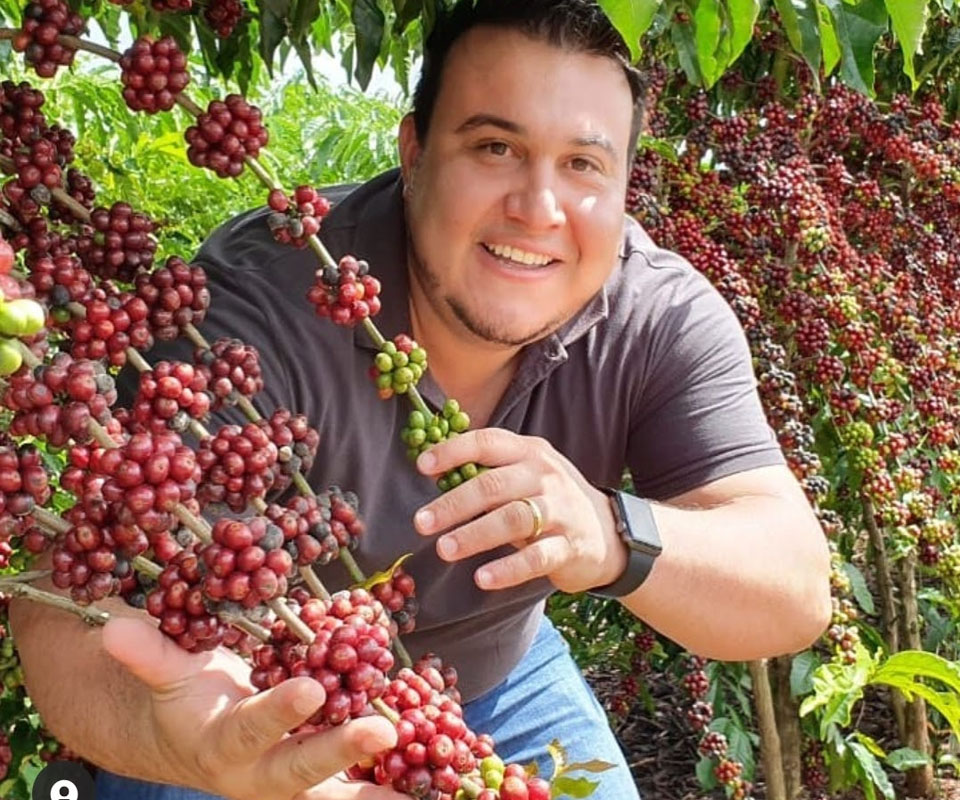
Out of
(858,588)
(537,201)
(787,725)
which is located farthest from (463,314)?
(787,725)

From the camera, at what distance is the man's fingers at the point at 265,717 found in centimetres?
102

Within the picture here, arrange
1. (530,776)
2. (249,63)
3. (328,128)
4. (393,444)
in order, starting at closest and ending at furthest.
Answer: (530,776)
(393,444)
(249,63)
(328,128)

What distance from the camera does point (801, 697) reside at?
3656 millimetres

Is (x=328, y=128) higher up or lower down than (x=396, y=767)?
higher up

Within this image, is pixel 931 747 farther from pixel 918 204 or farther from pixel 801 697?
pixel 918 204

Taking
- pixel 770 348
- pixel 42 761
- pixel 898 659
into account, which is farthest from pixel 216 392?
pixel 898 659

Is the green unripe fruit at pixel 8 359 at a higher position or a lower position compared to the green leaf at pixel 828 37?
lower

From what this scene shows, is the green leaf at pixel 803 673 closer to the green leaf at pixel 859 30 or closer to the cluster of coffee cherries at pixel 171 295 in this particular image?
the green leaf at pixel 859 30

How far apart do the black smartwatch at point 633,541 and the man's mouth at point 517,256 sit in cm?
54

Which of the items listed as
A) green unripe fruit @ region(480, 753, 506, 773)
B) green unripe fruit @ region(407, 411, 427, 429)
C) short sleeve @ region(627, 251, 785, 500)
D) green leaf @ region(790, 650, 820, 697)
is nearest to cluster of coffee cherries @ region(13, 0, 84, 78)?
green unripe fruit @ region(407, 411, 427, 429)

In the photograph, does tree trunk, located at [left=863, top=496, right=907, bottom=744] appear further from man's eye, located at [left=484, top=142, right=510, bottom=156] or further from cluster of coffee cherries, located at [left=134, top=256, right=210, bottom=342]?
cluster of coffee cherries, located at [left=134, top=256, right=210, bottom=342]

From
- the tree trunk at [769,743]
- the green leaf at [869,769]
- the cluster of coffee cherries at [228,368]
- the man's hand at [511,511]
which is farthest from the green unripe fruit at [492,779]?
the green leaf at [869,769]

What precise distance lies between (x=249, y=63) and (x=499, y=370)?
2.58ft

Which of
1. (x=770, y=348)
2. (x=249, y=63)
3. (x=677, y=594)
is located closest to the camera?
(x=677, y=594)
